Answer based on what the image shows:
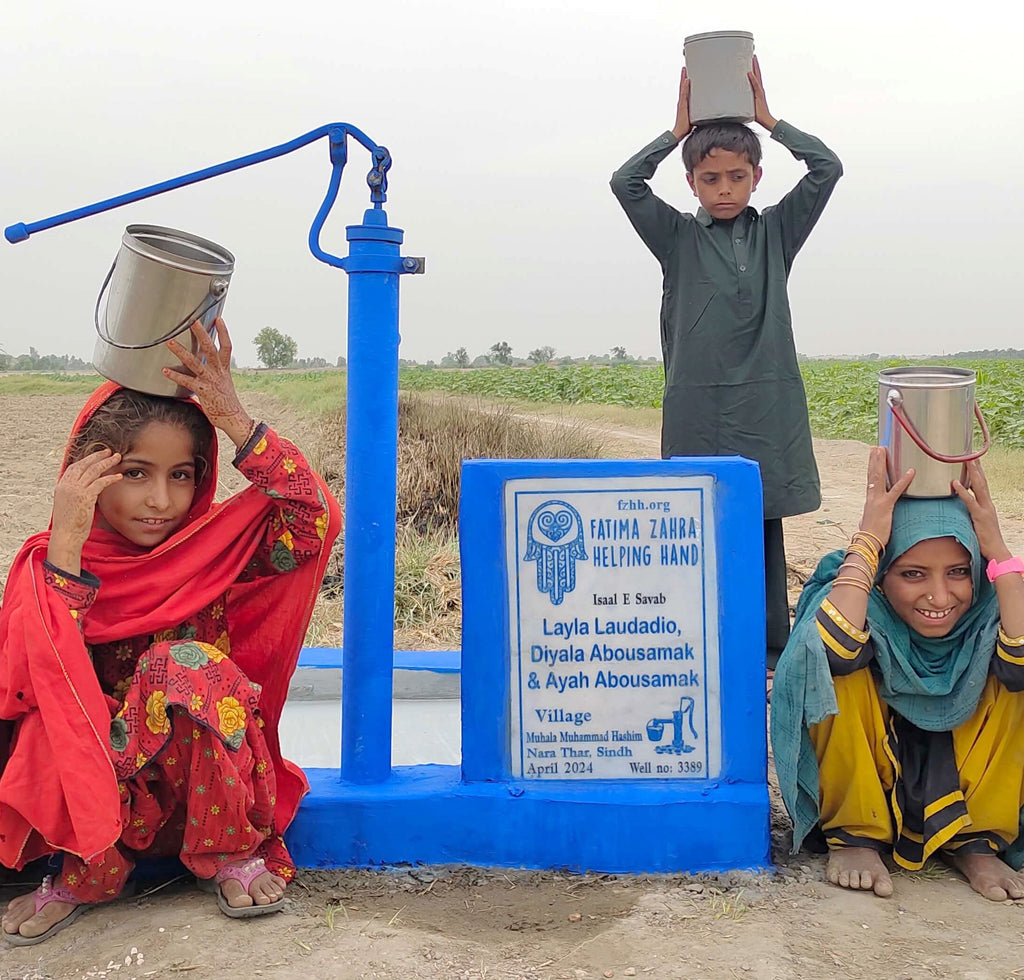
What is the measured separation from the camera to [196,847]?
91.0 inches

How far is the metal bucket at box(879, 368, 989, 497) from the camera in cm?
246

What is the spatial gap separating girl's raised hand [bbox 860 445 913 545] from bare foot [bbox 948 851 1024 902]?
74 centimetres

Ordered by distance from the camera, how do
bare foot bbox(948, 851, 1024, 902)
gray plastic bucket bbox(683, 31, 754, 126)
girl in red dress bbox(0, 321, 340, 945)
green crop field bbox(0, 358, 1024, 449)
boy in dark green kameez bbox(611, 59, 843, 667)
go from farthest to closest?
green crop field bbox(0, 358, 1024, 449)
boy in dark green kameez bbox(611, 59, 843, 667)
gray plastic bucket bbox(683, 31, 754, 126)
bare foot bbox(948, 851, 1024, 902)
girl in red dress bbox(0, 321, 340, 945)

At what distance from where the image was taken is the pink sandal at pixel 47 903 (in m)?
2.20

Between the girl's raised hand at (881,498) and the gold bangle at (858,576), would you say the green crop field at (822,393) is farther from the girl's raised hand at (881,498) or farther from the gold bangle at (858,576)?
the gold bangle at (858,576)

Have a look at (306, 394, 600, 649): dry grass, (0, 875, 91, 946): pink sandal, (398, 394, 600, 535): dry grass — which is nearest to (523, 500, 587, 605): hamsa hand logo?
(0, 875, 91, 946): pink sandal

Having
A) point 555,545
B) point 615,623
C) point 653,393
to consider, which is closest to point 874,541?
point 615,623

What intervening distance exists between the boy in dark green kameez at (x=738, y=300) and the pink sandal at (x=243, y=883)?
1849mm

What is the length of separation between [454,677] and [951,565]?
177cm

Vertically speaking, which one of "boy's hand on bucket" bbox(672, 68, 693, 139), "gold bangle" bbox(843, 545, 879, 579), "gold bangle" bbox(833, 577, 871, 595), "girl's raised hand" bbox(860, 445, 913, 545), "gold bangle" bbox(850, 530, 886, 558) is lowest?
"gold bangle" bbox(833, 577, 871, 595)

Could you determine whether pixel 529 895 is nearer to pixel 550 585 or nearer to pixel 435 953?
pixel 435 953

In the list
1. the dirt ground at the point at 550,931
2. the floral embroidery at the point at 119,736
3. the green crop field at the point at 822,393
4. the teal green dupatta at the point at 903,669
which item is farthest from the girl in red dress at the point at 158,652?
the green crop field at the point at 822,393

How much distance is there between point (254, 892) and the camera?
7.50 ft

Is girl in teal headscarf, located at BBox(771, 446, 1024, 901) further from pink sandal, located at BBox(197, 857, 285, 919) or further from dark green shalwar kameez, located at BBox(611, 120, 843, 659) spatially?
pink sandal, located at BBox(197, 857, 285, 919)
